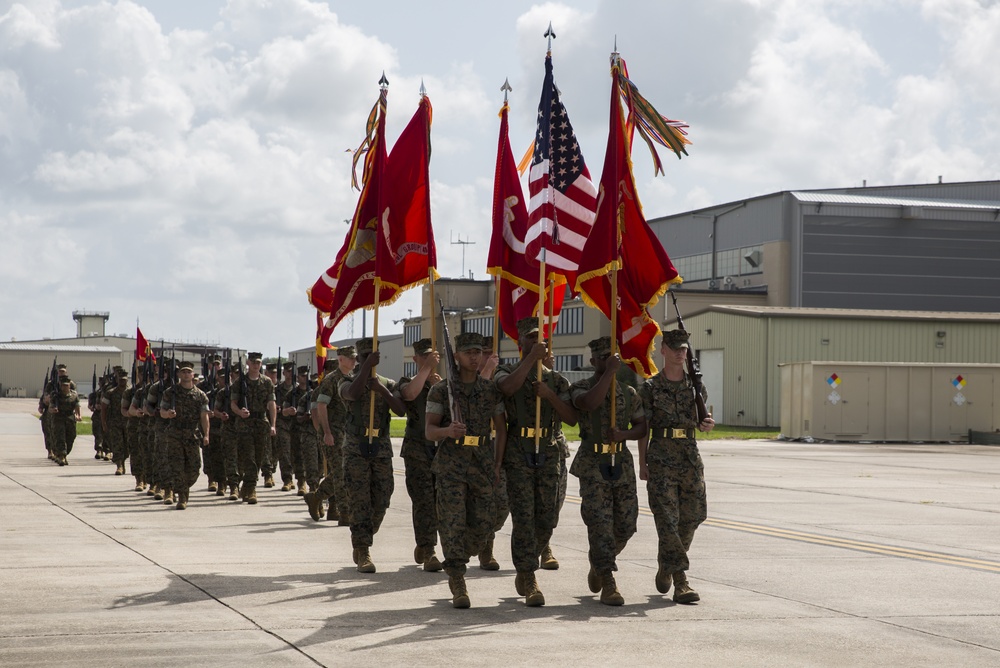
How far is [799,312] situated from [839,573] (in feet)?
135

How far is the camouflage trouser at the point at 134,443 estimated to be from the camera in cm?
1981

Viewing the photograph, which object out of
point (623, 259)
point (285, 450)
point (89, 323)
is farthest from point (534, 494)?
point (89, 323)

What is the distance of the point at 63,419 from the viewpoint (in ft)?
88.6

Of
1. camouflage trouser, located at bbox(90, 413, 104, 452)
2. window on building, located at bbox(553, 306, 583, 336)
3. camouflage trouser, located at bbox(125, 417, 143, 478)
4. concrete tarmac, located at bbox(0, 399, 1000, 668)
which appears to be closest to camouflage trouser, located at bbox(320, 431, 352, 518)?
concrete tarmac, located at bbox(0, 399, 1000, 668)

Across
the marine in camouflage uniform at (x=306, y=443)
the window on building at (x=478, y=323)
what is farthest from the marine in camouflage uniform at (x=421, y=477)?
the window on building at (x=478, y=323)

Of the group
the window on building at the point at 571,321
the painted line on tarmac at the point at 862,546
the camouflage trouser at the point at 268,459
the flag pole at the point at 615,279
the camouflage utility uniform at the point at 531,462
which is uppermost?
the window on building at the point at 571,321

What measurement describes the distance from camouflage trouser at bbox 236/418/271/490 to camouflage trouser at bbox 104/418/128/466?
19.0 ft

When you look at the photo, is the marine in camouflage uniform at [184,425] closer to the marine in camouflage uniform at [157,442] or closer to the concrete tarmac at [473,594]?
the marine in camouflage uniform at [157,442]

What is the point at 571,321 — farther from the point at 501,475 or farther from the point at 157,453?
the point at 501,475

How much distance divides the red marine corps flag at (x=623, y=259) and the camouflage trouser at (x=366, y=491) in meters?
2.27

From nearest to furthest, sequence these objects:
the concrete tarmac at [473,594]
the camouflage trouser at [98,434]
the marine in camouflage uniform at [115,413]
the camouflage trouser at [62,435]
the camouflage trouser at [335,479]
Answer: the concrete tarmac at [473,594]
the camouflage trouser at [335,479]
the marine in camouflage uniform at [115,413]
the camouflage trouser at [62,435]
the camouflage trouser at [98,434]

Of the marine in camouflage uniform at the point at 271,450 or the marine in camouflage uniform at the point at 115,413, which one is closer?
the marine in camouflage uniform at the point at 271,450

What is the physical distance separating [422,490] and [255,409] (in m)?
8.19

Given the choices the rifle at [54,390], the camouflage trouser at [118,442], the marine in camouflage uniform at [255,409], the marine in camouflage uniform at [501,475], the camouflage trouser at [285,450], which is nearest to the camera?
the marine in camouflage uniform at [501,475]
